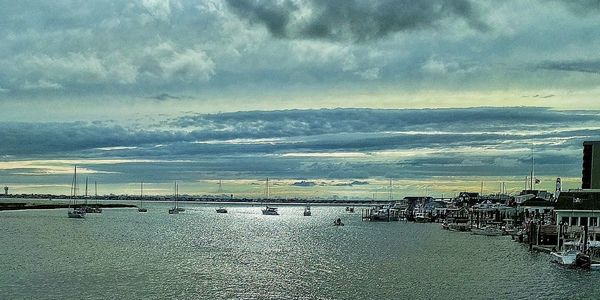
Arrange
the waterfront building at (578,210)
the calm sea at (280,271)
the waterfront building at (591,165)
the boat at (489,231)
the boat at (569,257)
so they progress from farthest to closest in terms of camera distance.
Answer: the waterfront building at (591,165) → the boat at (489,231) → the waterfront building at (578,210) → the boat at (569,257) → the calm sea at (280,271)

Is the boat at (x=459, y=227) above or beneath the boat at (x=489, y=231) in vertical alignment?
beneath

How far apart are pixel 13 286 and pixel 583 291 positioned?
4756 cm

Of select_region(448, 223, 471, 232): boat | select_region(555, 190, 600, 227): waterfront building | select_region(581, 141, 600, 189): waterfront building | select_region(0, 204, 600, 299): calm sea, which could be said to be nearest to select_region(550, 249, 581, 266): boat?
select_region(0, 204, 600, 299): calm sea

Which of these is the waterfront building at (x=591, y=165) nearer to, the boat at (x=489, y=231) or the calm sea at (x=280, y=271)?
the boat at (x=489, y=231)

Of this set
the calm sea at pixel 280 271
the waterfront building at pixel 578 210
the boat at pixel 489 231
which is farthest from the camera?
the boat at pixel 489 231

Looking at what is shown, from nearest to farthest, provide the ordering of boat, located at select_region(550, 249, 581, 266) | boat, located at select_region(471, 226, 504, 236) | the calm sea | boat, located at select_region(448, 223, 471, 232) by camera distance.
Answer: the calm sea < boat, located at select_region(550, 249, 581, 266) < boat, located at select_region(471, 226, 504, 236) < boat, located at select_region(448, 223, 471, 232)

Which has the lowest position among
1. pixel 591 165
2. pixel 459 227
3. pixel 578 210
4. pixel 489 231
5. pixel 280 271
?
pixel 459 227

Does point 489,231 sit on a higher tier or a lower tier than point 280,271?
lower

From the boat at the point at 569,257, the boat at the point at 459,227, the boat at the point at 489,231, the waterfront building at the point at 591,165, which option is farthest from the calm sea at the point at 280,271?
the waterfront building at the point at 591,165

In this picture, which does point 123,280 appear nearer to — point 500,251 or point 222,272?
point 222,272

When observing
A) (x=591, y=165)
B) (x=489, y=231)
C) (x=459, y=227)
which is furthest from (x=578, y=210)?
(x=459, y=227)

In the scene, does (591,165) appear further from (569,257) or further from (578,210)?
(569,257)

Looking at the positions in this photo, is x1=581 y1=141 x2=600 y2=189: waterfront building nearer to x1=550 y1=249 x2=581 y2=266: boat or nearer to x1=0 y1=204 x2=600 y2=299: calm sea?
x1=0 y1=204 x2=600 y2=299: calm sea

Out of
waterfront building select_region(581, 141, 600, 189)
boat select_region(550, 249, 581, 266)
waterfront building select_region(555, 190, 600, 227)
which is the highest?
waterfront building select_region(581, 141, 600, 189)
